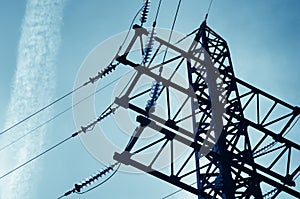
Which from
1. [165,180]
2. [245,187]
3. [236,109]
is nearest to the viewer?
[165,180]

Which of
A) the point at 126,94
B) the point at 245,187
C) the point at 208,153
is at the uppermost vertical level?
the point at 126,94

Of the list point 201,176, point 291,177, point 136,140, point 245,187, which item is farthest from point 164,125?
point 291,177

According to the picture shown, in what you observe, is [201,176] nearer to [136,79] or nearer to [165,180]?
[165,180]

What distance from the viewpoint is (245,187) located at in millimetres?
9484

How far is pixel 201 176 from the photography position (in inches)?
390

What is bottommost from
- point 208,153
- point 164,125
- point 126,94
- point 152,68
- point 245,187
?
point 245,187

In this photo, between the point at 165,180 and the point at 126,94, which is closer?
the point at 165,180

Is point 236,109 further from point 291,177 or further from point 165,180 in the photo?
point 165,180

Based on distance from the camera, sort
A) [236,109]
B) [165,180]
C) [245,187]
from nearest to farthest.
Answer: [165,180] < [245,187] < [236,109]

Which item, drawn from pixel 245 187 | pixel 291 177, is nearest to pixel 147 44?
pixel 245 187

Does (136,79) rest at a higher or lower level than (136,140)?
higher

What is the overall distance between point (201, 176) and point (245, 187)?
1.06 m

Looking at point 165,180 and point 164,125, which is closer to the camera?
point 165,180

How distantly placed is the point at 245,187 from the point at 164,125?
2.33 m
